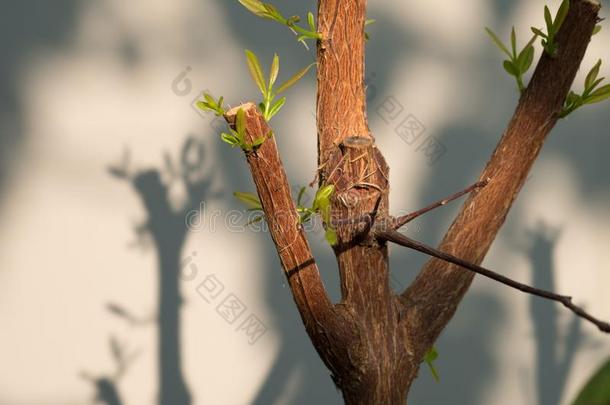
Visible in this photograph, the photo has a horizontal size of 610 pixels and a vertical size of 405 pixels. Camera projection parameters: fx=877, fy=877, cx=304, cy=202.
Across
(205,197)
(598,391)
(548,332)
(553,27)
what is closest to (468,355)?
(548,332)

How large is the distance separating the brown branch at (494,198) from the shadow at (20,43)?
81 cm

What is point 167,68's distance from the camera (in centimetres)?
149

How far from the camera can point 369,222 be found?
880mm

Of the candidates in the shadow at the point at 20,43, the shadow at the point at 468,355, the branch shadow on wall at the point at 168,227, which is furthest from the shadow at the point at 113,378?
the shadow at the point at 468,355

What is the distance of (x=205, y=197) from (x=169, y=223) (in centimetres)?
8

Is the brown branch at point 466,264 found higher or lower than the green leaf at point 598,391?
higher

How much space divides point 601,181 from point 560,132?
0.45 ft

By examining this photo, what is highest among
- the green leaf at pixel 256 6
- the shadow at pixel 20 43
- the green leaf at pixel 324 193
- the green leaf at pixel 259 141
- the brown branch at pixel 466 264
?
the shadow at pixel 20 43

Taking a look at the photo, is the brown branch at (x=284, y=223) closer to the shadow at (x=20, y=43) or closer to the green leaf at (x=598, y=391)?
the green leaf at (x=598, y=391)

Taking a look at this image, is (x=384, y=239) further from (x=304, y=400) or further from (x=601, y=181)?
(x=601, y=181)

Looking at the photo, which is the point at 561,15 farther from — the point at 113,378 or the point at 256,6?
the point at 113,378

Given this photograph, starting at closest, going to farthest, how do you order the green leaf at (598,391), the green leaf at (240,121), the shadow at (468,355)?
the green leaf at (598,391), the green leaf at (240,121), the shadow at (468,355)

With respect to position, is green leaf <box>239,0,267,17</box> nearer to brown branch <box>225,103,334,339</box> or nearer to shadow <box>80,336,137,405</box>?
brown branch <box>225,103,334,339</box>

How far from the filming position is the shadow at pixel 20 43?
146cm
